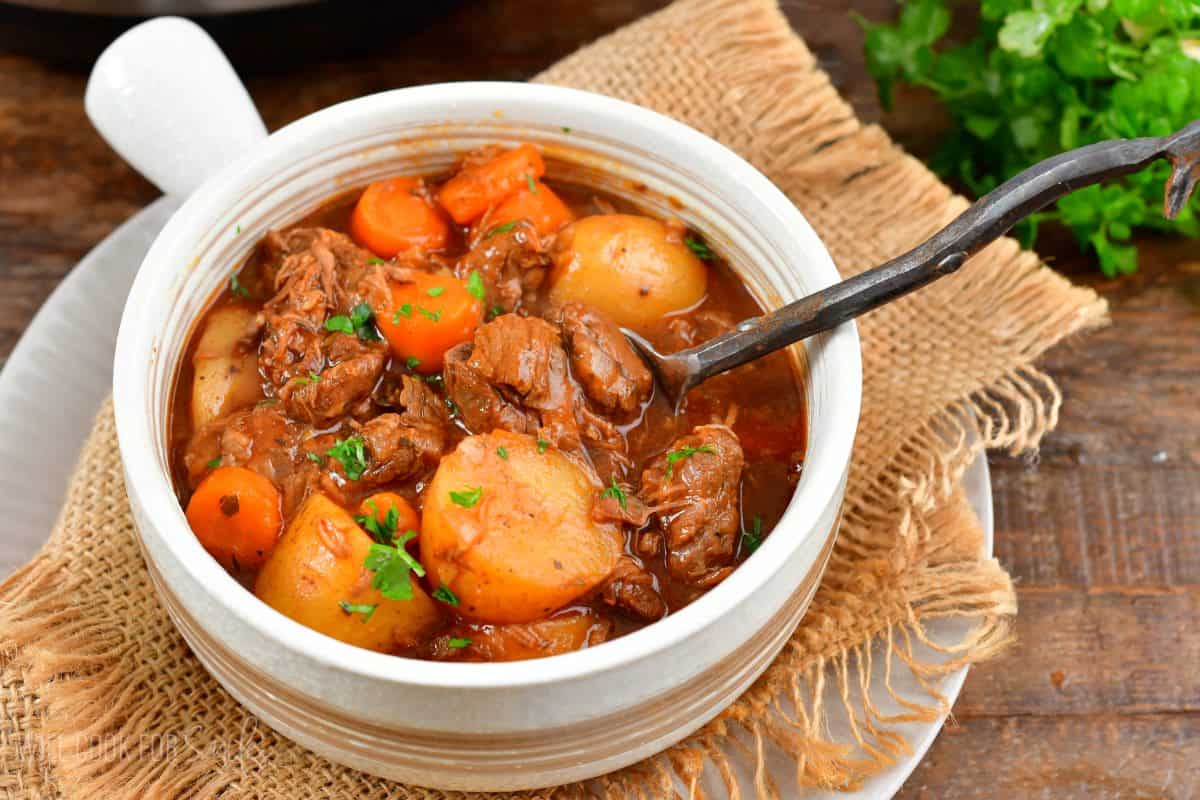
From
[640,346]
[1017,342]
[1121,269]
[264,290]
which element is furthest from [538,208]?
[1121,269]

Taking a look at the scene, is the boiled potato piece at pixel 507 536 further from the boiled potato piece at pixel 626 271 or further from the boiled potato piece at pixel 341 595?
the boiled potato piece at pixel 626 271

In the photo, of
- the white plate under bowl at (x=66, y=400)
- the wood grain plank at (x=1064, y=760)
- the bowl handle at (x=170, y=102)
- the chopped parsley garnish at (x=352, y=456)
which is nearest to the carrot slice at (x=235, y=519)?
the chopped parsley garnish at (x=352, y=456)

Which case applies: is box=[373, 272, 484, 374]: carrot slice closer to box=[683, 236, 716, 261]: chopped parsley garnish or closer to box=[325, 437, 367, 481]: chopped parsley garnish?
box=[325, 437, 367, 481]: chopped parsley garnish

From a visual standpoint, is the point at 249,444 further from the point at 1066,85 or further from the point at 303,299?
the point at 1066,85

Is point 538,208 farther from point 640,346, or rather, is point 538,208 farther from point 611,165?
point 640,346

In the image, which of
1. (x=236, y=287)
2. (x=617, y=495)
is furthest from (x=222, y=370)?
(x=617, y=495)

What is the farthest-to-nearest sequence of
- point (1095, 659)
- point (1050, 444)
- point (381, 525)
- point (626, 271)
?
point (1050, 444)
point (1095, 659)
point (626, 271)
point (381, 525)
